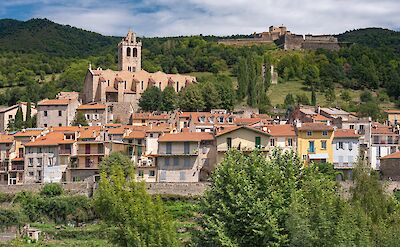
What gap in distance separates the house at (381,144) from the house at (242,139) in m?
9.58

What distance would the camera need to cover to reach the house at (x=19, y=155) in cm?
5694

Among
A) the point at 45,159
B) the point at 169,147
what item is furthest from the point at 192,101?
the point at 45,159

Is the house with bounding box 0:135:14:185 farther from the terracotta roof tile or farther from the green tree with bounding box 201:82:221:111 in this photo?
the green tree with bounding box 201:82:221:111

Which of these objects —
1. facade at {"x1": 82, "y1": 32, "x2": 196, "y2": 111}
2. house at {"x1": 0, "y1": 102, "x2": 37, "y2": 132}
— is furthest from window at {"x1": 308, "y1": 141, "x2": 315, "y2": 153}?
house at {"x1": 0, "y1": 102, "x2": 37, "y2": 132}

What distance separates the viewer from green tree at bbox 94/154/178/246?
30391 mm

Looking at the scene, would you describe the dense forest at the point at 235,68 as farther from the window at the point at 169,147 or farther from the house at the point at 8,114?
the window at the point at 169,147

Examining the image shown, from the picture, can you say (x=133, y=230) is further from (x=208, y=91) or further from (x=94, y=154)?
(x=208, y=91)

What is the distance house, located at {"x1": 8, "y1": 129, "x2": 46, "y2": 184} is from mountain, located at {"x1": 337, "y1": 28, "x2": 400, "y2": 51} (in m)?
101

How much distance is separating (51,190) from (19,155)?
8483 mm

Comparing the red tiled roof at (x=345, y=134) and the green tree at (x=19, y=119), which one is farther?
the green tree at (x=19, y=119)

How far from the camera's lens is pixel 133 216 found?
31297 mm

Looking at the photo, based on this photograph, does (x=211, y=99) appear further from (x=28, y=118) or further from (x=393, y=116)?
(x=393, y=116)

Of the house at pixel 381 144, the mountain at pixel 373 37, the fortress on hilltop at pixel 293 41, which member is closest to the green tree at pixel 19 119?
the house at pixel 381 144

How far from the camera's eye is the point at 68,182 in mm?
54125
